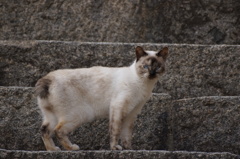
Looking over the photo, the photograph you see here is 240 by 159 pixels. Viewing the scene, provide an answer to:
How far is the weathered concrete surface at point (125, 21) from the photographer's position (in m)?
6.96

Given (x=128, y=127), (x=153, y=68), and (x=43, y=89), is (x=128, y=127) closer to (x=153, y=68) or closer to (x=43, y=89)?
(x=153, y=68)

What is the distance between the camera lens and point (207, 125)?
5336mm

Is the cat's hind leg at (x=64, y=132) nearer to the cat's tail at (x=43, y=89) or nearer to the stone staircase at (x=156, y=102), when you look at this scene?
the cat's tail at (x=43, y=89)

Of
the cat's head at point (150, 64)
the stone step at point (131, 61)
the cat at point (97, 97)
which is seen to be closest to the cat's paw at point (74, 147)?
the cat at point (97, 97)

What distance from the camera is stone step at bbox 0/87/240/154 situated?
17.4 feet

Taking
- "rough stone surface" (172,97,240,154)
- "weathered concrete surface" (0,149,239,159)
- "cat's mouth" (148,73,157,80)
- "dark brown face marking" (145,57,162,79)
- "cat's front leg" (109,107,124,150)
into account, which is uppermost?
"dark brown face marking" (145,57,162,79)

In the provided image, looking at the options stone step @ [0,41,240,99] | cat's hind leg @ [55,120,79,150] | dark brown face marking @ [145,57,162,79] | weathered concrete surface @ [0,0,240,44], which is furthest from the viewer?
weathered concrete surface @ [0,0,240,44]

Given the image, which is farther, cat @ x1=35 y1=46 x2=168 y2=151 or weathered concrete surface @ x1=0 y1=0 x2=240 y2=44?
weathered concrete surface @ x1=0 y1=0 x2=240 y2=44

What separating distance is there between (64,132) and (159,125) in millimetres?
956

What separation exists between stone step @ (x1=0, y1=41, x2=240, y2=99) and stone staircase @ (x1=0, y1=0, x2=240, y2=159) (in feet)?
0.03

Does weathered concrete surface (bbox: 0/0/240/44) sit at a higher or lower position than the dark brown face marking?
lower

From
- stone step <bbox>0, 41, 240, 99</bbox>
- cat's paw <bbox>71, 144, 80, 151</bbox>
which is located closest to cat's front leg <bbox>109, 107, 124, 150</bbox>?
cat's paw <bbox>71, 144, 80, 151</bbox>

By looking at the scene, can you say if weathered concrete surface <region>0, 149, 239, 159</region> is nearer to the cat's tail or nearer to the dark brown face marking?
the cat's tail

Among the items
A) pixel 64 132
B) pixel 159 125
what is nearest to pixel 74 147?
pixel 64 132
